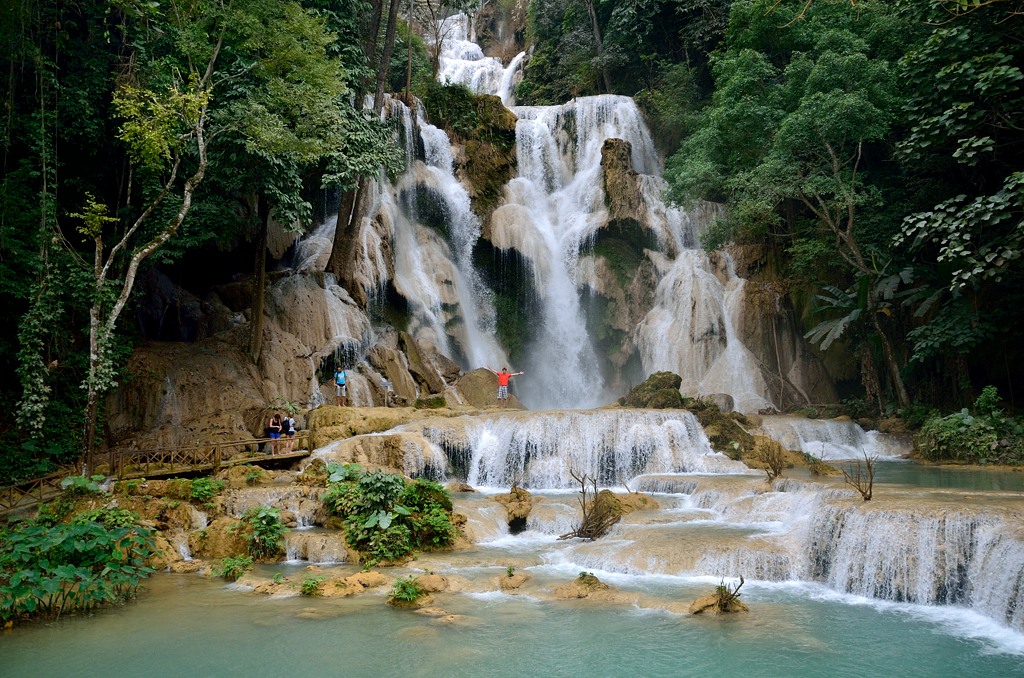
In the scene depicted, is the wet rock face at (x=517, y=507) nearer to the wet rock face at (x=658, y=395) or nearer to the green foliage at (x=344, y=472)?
the green foliage at (x=344, y=472)

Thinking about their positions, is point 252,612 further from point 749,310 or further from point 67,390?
point 749,310

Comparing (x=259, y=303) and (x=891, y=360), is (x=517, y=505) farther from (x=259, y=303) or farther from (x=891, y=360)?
(x=891, y=360)

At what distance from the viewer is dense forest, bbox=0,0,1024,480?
44.0ft

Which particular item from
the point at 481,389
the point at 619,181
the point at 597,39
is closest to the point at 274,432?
the point at 481,389

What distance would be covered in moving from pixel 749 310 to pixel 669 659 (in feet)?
58.4

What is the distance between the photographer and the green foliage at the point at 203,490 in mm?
11570

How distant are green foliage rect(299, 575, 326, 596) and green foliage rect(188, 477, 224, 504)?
12.2 ft

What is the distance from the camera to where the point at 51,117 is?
1414 centimetres

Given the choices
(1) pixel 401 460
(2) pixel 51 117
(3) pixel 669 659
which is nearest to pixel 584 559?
(3) pixel 669 659

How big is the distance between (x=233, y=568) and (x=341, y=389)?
30.0ft

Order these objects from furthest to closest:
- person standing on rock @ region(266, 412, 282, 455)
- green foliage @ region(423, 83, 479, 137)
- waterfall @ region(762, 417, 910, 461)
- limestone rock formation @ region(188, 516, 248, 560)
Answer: green foliage @ region(423, 83, 479, 137), waterfall @ region(762, 417, 910, 461), person standing on rock @ region(266, 412, 282, 455), limestone rock formation @ region(188, 516, 248, 560)

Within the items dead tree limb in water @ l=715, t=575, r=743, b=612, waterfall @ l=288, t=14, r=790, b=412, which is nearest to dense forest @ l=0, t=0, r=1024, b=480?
waterfall @ l=288, t=14, r=790, b=412

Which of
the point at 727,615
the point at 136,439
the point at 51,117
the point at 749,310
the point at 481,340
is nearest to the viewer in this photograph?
the point at 727,615

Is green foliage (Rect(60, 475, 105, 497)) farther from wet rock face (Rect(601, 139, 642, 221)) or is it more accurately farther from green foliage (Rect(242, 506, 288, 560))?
wet rock face (Rect(601, 139, 642, 221))
